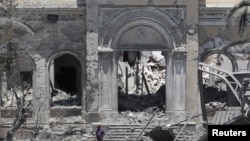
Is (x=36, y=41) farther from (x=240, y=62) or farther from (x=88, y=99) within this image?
(x=240, y=62)

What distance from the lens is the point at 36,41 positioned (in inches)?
1457

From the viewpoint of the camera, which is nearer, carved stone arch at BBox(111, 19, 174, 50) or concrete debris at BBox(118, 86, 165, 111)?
carved stone arch at BBox(111, 19, 174, 50)

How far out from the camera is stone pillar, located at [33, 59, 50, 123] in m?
37.1

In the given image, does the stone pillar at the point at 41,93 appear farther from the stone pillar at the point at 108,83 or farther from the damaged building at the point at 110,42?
the stone pillar at the point at 108,83

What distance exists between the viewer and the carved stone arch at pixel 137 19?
120 ft

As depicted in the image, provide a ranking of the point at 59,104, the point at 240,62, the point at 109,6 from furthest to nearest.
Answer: the point at 240,62
the point at 59,104
the point at 109,6

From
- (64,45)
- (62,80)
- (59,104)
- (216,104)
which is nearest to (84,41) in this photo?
(64,45)

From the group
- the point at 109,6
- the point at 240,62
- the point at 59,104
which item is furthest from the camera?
the point at 240,62

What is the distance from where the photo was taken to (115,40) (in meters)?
36.8

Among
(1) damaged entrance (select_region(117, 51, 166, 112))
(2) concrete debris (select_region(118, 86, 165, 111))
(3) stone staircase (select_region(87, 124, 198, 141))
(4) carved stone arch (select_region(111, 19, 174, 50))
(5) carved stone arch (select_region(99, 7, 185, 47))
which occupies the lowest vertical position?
(3) stone staircase (select_region(87, 124, 198, 141))

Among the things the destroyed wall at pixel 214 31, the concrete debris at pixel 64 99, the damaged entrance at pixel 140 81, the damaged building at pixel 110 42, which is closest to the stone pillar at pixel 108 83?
the damaged building at pixel 110 42

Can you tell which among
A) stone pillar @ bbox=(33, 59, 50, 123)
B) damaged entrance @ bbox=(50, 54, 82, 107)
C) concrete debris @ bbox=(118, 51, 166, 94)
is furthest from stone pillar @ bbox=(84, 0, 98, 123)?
damaged entrance @ bbox=(50, 54, 82, 107)

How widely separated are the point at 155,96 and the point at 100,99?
3.76 metres

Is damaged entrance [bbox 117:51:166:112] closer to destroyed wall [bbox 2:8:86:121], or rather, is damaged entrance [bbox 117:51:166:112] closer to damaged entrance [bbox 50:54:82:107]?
damaged entrance [bbox 50:54:82:107]
